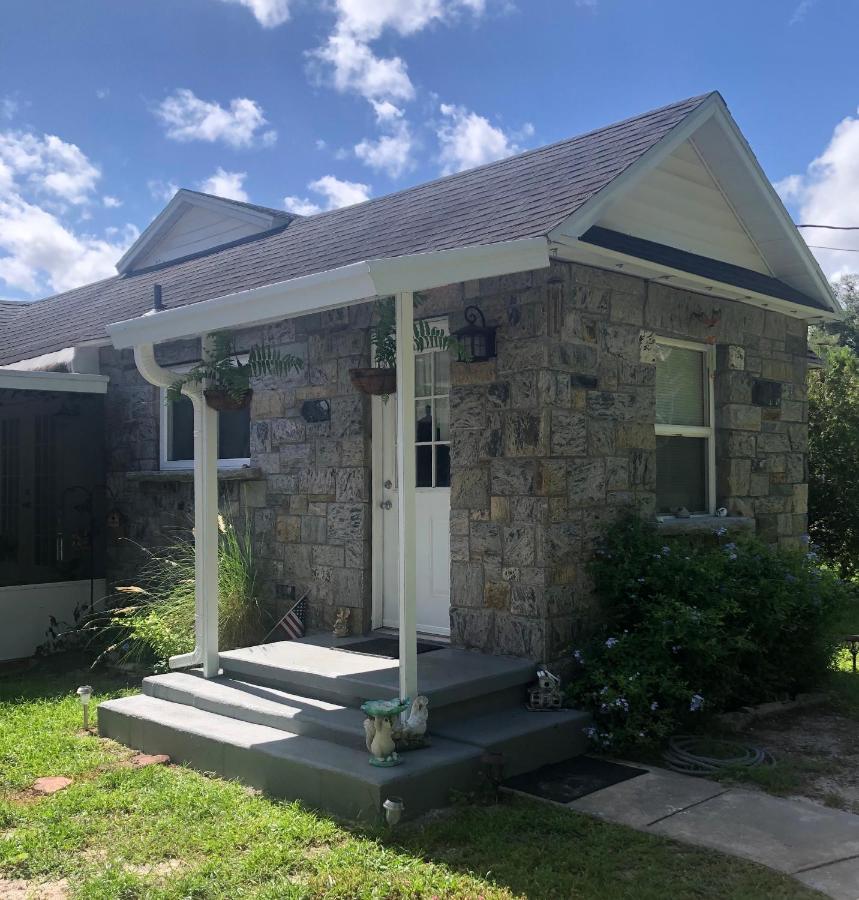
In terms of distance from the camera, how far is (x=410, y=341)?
4605 millimetres

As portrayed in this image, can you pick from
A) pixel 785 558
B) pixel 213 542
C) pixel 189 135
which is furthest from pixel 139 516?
pixel 189 135

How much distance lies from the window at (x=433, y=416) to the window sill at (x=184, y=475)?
1.59m

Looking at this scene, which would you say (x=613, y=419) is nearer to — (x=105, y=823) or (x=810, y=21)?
(x=105, y=823)

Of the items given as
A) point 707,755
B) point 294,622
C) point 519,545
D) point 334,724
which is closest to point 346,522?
point 294,622

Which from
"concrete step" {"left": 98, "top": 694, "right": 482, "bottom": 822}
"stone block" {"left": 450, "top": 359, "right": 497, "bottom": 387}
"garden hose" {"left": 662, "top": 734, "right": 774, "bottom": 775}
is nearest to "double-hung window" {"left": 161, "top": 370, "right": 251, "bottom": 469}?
"stone block" {"left": 450, "top": 359, "right": 497, "bottom": 387}

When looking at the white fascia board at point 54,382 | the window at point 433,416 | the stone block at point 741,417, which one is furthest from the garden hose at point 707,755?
the white fascia board at point 54,382

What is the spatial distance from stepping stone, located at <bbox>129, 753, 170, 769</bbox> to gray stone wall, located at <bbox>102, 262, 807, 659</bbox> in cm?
179

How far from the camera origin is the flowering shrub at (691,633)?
504 centimetres

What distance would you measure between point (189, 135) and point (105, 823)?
11804mm

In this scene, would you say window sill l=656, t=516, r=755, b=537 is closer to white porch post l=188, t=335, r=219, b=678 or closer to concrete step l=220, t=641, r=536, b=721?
concrete step l=220, t=641, r=536, b=721

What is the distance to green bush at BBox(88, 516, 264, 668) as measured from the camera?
21.9 feet

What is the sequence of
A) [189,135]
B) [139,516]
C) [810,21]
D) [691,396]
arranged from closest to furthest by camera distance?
[691,396] < [139,516] < [810,21] < [189,135]

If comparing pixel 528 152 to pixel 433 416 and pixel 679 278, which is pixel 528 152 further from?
pixel 433 416

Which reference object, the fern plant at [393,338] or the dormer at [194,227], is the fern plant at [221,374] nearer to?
the fern plant at [393,338]
